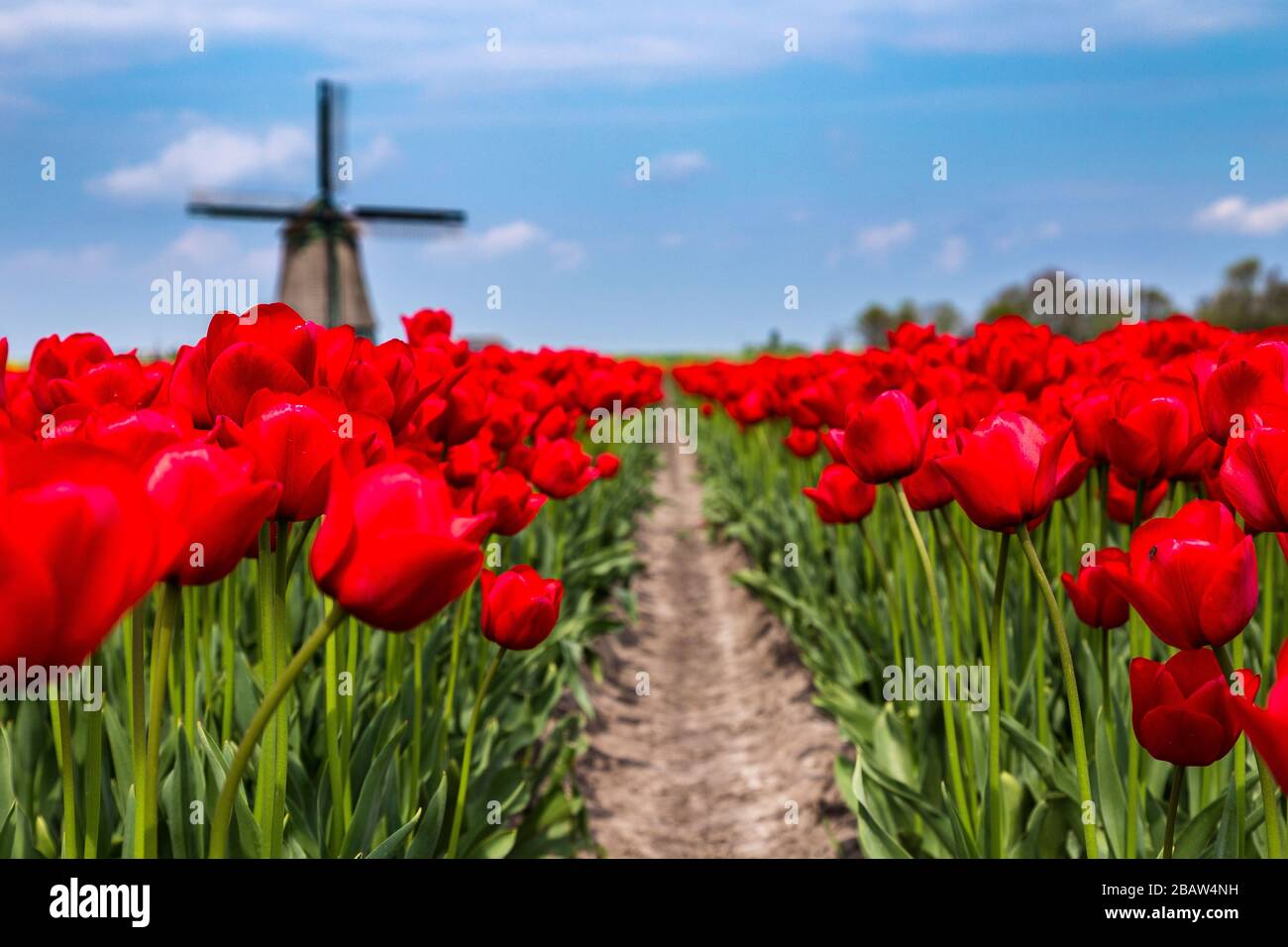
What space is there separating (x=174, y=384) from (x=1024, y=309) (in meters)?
78.1

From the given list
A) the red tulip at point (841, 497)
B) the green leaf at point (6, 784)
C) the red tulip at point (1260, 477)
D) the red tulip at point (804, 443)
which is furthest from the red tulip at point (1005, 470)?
the red tulip at point (804, 443)

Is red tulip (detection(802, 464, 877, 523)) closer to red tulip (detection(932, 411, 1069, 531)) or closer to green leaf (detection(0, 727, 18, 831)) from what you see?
red tulip (detection(932, 411, 1069, 531))

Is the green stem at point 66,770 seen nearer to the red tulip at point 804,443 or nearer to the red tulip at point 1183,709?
the red tulip at point 1183,709

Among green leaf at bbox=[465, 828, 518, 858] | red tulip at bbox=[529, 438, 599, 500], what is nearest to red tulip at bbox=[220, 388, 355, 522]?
green leaf at bbox=[465, 828, 518, 858]

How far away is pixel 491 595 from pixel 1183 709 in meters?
1.12

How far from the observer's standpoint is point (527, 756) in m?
3.72

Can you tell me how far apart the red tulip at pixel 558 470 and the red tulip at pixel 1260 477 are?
1.88 meters

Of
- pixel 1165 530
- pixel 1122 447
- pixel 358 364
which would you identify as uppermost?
pixel 358 364

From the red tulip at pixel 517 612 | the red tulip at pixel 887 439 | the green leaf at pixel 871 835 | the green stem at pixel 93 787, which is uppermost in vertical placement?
the red tulip at pixel 887 439

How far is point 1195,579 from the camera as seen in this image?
4.08 ft

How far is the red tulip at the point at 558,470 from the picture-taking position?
296cm

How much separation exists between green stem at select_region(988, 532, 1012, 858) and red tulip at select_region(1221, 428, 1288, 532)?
0.35 m
